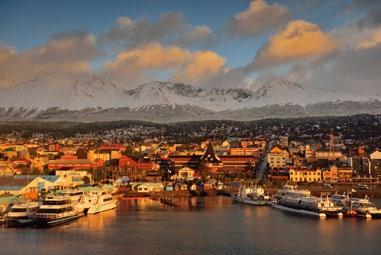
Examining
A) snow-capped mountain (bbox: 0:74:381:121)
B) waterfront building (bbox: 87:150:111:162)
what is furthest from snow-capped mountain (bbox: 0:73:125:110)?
waterfront building (bbox: 87:150:111:162)

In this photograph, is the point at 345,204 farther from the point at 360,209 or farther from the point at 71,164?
the point at 71,164

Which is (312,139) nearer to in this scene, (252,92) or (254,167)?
(254,167)

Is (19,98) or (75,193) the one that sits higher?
(19,98)

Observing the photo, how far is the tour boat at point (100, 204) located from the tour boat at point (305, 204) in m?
7.69

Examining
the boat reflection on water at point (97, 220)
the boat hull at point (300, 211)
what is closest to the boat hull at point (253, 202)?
the boat hull at point (300, 211)

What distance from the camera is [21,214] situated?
74.4 ft

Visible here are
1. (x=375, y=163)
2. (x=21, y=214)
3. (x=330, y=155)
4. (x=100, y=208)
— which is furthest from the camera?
(x=330, y=155)

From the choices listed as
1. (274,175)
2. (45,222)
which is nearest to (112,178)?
(274,175)

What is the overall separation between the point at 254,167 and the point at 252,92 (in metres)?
117

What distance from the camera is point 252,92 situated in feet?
536

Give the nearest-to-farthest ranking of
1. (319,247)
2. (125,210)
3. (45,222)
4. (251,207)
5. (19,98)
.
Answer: (319,247)
(45,222)
(125,210)
(251,207)
(19,98)

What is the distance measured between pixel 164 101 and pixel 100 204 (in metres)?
114

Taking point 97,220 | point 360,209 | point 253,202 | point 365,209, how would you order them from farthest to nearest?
point 253,202, point 360,209, point 365,209, point 97,220

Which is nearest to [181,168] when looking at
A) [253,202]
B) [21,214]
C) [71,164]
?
[71,164]
